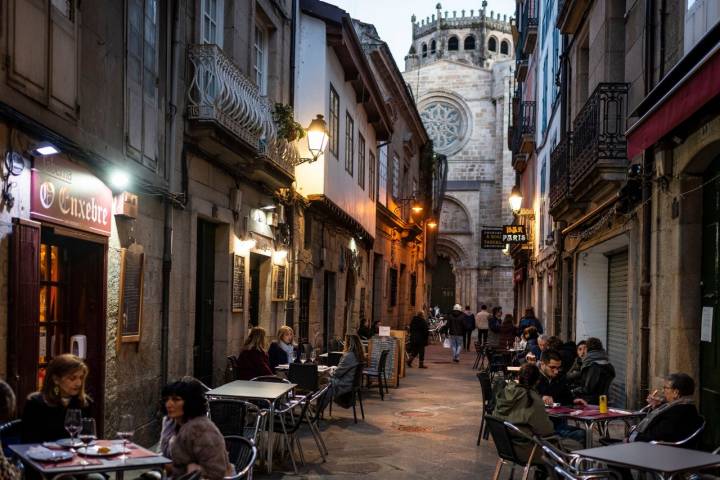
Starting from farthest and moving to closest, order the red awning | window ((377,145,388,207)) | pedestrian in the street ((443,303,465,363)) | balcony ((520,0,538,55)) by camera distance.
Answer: balcony ((520,0,538,55)) < window ((377,145,388,207)) < pedestrian in the street ((443,303,465,363)) < the red awning

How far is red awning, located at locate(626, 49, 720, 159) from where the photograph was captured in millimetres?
5605

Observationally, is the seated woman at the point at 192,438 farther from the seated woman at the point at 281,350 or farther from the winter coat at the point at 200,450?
the seated woman at the point at 281,350

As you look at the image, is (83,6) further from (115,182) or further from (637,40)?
(637,40)

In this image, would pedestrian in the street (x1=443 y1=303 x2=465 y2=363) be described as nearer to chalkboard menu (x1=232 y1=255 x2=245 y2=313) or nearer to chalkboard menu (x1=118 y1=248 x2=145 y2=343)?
chalkboard menu (x1=232 y1=255 x2=245 y2=313)

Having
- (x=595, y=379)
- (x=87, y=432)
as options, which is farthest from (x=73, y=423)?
(x=595, y=379)

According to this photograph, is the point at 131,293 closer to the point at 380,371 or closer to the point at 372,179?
the point at 380,371

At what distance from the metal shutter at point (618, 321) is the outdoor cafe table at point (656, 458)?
7.13 metres

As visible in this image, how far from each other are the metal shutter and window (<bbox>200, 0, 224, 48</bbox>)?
7372mm

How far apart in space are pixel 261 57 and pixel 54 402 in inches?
367

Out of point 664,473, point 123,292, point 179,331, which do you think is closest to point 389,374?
point 179,331

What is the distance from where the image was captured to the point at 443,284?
51.4 metres

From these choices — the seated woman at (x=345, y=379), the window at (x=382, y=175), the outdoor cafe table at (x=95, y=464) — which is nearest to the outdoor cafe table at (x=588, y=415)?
the seated woman at (x=345, y=379)

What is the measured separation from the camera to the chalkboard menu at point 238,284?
11.3 meters

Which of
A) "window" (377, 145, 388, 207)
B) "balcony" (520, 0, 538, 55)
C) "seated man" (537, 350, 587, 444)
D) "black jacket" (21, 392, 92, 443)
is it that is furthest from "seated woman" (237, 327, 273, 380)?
"balcony" (520, 0, 538, 55)
